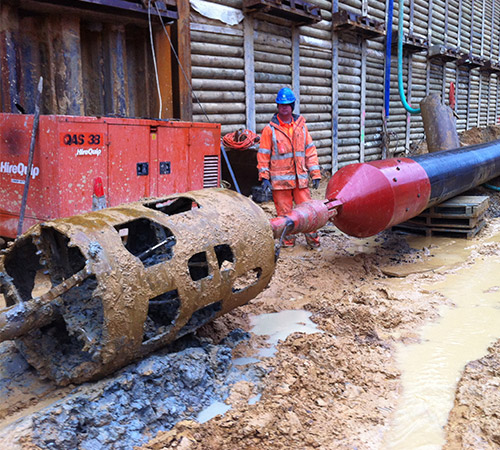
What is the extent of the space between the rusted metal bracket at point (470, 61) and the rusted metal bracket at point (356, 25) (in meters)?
6.10

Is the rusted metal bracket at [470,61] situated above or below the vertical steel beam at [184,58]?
above

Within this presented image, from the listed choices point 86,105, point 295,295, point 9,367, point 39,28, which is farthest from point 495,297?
point 39,28

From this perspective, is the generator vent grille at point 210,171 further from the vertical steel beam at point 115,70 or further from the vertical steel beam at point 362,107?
the vertical steel beam at point 362,107

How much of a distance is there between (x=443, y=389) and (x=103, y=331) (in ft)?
6.72

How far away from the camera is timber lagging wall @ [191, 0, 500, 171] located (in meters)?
8.31

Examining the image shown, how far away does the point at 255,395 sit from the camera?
9.27ft

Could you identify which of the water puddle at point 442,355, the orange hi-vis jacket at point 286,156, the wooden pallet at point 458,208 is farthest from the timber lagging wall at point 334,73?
the water puddle at point 442,355

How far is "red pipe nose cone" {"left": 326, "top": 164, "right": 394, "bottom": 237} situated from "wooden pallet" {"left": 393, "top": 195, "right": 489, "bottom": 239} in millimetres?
1883

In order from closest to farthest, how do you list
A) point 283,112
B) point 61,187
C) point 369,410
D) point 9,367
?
1. point 369,410
2. point 9,367
3. point 61,187
4. point 283,112

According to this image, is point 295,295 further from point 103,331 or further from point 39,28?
point 39,28

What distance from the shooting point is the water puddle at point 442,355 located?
252 centimetres

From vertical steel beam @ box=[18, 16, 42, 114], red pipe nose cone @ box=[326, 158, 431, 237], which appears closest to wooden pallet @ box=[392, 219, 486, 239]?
red pipe nose cone @ box=[326, 158, 431, 237]

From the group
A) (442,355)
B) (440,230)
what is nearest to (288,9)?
(440,230)

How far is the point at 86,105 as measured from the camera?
6262 mm
